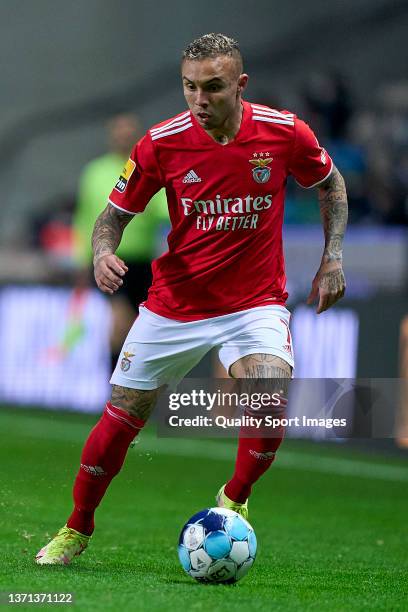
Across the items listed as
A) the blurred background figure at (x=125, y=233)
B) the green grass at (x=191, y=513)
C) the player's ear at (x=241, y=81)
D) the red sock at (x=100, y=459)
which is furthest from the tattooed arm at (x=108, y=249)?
the blurred background figure at (x=125, y=233)

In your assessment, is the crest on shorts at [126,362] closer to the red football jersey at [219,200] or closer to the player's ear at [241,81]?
the red football jersey at [219,200]

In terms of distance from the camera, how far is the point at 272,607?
14.9 feet

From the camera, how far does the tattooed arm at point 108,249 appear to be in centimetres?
516

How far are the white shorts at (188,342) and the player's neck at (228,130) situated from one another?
2.36 ft

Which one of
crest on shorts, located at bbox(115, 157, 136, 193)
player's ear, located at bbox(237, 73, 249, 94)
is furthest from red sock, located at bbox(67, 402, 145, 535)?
player's ear, located at bbox(237, 73, 249, 94)

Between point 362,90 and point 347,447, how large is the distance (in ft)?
30.4

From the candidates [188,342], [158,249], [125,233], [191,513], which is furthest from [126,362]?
[158,249]

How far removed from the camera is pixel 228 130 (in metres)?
5.38

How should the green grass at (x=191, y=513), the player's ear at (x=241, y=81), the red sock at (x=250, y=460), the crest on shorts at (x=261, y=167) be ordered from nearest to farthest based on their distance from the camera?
the green grass at (x=191, y=513), the player's ear at (x=241, y=81), the crest on shorts at (x=261, y=167), the red sock at (x=250, y=460)

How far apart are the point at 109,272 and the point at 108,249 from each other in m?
0.19

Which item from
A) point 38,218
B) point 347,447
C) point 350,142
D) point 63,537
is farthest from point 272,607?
point 38,218

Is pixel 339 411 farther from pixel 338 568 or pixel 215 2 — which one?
pixel 215 2

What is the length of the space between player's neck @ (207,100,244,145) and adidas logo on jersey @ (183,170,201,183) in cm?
17

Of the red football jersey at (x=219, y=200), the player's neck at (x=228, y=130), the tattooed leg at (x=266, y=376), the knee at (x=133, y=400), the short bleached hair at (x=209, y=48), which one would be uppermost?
the short bleached hair at (x=209, y=48)
